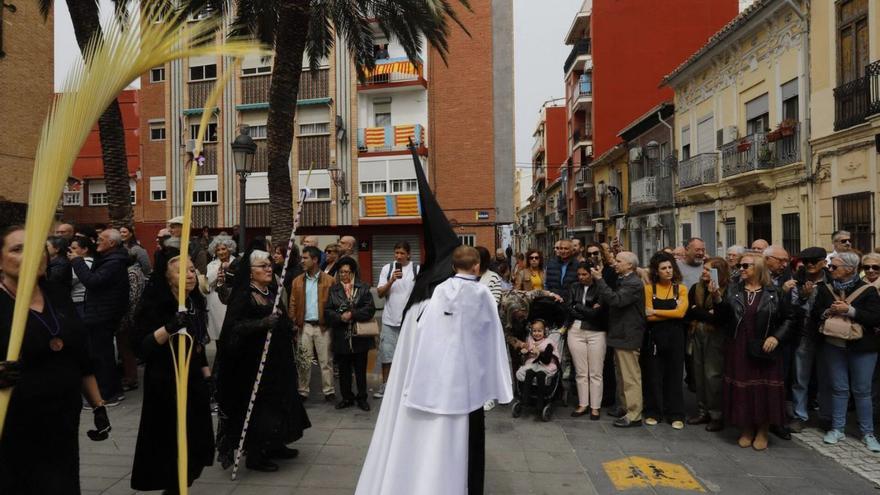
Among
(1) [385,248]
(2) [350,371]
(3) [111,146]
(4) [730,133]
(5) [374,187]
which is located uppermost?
(4) [730,133]

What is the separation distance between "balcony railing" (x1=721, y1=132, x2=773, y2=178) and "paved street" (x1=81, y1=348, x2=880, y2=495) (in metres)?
12.5

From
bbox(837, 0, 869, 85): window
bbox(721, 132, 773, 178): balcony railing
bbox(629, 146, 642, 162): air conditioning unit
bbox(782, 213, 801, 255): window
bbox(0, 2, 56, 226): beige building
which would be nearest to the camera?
bbox(837, 0, 869, 85): window

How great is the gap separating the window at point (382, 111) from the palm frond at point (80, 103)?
91.3 ft

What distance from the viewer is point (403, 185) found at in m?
28.7

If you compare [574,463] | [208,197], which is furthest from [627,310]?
[208,197]

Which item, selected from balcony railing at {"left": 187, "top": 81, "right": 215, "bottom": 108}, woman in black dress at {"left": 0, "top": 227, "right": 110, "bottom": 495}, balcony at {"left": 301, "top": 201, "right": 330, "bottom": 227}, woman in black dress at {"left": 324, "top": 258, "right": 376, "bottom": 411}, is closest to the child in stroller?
woman in black dress at {"left": 324, "top": 258, "right": 376, "bottom": 411}

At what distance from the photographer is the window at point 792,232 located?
51.7ft

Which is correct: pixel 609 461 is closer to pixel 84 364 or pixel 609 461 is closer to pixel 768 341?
pixel 768 341

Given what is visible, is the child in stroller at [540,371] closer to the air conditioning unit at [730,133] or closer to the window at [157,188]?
the air conditioning unit at [730,133]

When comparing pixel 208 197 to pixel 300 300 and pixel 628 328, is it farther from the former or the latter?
pixel 628 328

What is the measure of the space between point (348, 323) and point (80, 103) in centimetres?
516

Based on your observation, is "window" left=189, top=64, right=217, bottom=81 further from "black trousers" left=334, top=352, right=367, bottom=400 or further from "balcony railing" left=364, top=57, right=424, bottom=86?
"black trousers" left=334, top=352, right=367, bottom=400

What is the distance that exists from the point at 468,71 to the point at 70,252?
80.4 ft

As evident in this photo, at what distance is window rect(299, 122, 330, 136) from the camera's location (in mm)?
29141
